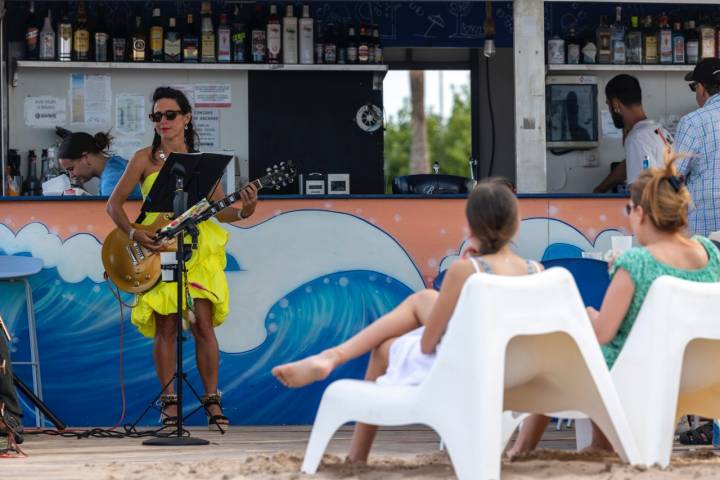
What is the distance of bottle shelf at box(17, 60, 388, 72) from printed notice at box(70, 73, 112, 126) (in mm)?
117

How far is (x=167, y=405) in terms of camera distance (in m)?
6.50

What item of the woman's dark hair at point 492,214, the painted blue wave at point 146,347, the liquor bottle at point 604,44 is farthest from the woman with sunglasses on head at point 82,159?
the woman's dark hair at point 492,214

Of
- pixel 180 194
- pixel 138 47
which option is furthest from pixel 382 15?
pixel 180 194

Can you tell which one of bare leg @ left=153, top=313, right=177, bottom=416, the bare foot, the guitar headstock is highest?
the guitar headstock

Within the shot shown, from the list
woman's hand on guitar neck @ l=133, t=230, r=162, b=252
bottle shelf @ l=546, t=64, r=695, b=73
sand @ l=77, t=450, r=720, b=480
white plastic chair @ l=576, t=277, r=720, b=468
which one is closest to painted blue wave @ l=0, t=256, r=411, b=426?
woman's hand on guitar neck @ l=133, t=230, r=162, b=252

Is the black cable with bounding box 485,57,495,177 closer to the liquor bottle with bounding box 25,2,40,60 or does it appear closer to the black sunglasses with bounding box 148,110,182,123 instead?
the liquor bottle with bounding box 25,2,40,60

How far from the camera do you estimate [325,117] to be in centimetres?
920

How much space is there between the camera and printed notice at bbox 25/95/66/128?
8758 millimetres

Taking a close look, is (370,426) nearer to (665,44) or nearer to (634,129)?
(634,129)

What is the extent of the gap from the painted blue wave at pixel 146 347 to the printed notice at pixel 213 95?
228 centimetres

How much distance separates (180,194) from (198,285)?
2.08ft

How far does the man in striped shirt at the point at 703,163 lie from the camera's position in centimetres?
638

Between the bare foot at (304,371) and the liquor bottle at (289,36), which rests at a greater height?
the liquor bottle at (289,36)

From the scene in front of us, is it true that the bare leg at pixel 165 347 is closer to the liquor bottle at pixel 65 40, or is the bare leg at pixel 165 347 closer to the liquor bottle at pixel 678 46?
the liquor bottle at pixel 65 40
